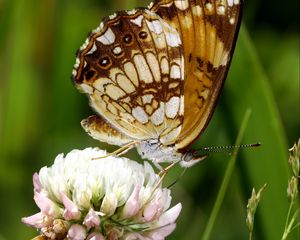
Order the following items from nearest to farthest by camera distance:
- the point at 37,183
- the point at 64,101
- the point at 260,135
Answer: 1. the point at 37,183
2. the point at 260,135
3. the point at 64,101

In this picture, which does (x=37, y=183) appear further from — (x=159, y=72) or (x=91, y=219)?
(x=159, y=72)

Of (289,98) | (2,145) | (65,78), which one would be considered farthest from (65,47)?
(289,98)

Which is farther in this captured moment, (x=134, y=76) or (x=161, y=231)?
(x=134, y=76)

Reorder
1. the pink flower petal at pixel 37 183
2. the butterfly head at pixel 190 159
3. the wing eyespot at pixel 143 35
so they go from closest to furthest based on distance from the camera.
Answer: the pink flower petal at pixel 37 183 < the butterfly head at pixel 190 159 < the wing eyespot at pixel 143 35

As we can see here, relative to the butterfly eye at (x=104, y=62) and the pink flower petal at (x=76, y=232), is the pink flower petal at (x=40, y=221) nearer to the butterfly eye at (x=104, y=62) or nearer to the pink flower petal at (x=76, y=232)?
the pink flower petal at (x=76, y=232)

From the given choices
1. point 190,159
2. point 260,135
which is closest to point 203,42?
point 190,159

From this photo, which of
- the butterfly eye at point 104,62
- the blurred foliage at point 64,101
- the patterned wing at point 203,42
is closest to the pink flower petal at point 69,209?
the patterned wing at point 203,42

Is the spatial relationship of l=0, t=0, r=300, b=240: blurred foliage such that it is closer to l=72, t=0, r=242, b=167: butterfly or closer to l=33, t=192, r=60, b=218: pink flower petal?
l=72, t=0, r=242, b=167: butterfly
